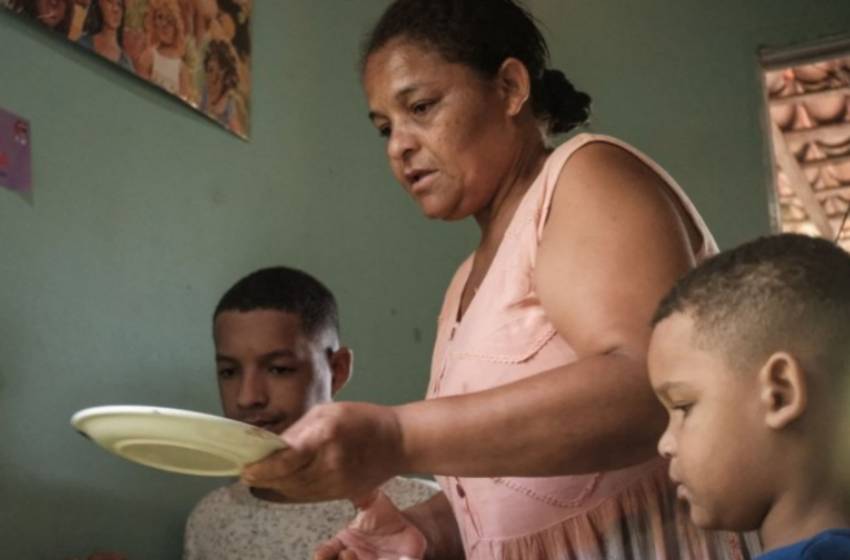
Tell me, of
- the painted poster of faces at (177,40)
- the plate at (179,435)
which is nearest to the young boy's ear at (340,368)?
the painted poster of faces at (177,40)

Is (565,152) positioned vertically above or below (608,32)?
below

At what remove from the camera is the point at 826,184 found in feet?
15.9

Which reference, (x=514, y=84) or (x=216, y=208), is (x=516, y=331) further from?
(x=216, y=208)

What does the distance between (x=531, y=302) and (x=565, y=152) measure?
0.17 meters

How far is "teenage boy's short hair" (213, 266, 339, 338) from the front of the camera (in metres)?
2.18

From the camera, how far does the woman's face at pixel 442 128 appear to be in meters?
1.48

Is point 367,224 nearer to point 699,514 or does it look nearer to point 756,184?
point 756,184

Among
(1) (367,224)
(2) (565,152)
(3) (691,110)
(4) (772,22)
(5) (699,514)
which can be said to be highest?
(4) (772,22)

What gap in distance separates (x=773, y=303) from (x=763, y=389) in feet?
0.27

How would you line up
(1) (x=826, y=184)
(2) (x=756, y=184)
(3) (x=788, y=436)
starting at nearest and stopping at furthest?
(3) (x=788, y=436)
(2) (x=756, y=184)
(1) (x=826, y=184)

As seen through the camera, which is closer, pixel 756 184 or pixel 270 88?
pixel 270 88

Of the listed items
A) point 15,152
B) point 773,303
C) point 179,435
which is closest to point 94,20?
point 15,152

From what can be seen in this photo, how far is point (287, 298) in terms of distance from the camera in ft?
7.26

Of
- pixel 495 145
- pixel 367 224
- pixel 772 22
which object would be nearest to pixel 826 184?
pixel 772 22
